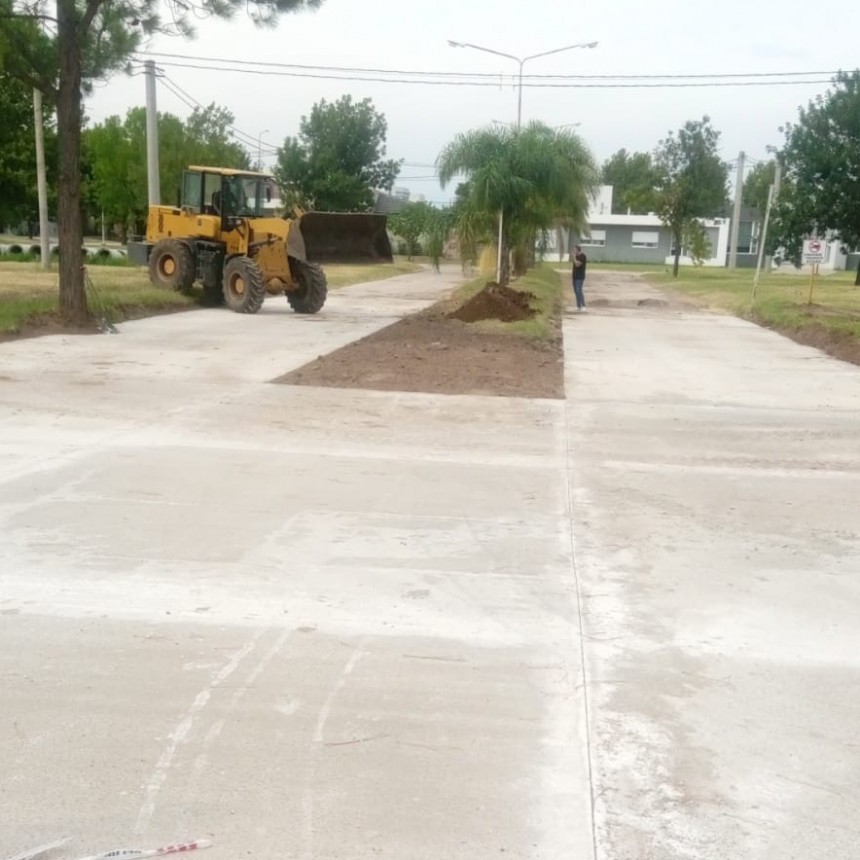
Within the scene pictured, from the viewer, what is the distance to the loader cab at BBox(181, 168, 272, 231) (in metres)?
23.4

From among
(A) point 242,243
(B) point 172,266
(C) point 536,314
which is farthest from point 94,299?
(C) point 536,314

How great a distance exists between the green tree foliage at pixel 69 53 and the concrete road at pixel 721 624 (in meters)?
9.71

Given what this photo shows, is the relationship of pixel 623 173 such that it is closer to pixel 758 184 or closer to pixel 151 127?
pixel 758 184

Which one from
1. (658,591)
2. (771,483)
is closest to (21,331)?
(771,483)

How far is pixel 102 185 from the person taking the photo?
208ft

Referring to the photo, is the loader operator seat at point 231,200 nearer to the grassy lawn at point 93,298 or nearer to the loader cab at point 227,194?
the loader cab at point 227,194

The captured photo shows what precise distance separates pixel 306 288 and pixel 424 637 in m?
19.8

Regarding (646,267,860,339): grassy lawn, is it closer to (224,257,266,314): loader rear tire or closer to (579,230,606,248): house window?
(224,257,266,314): loader rear tire

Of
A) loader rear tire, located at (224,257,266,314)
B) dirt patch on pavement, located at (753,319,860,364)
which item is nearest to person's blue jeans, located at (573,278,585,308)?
dirt patch on pavement, located at (753,319,860,364)

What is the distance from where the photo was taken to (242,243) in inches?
920

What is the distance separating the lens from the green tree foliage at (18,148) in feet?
167

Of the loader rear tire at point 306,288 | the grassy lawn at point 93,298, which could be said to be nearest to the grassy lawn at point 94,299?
the grassy lawn at point 93,298

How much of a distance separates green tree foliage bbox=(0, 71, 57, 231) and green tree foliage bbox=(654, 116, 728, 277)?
31.9 metres

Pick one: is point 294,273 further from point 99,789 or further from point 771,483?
point 99,789
